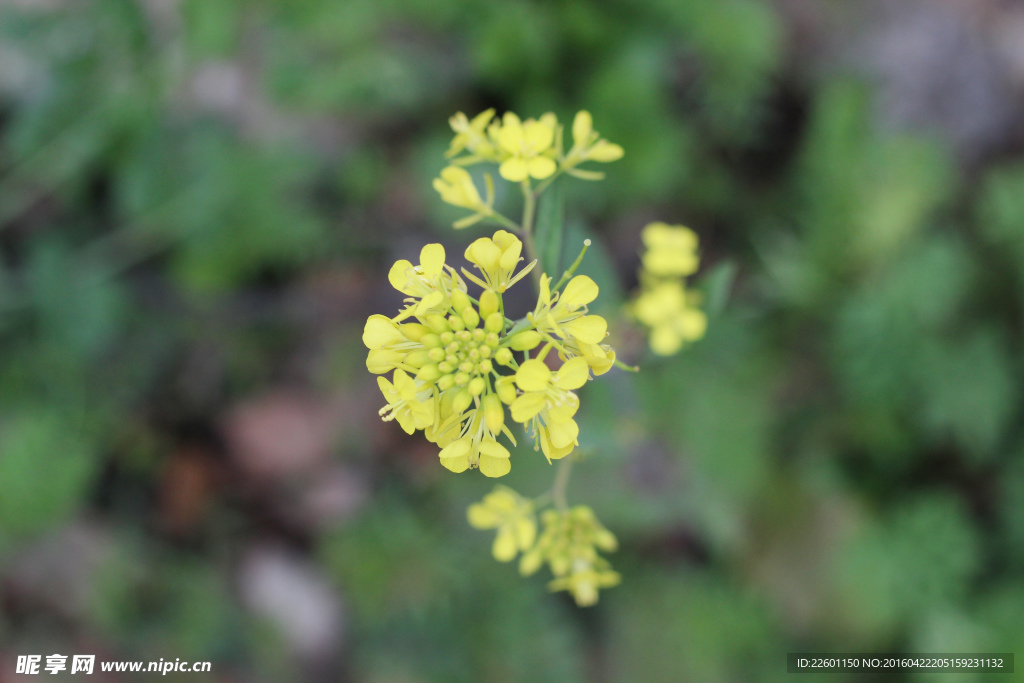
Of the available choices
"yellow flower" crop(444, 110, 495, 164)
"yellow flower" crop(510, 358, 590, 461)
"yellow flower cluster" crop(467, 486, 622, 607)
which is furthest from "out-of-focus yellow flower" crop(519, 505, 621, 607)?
"yellow flower" crop(444, 110, 495, 164)

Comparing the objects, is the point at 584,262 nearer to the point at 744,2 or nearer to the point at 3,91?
the point at 744,2

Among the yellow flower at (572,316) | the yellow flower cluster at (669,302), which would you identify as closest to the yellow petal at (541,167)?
the yellow flower at (572,316)

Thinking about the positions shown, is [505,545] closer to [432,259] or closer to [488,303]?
[488,303]

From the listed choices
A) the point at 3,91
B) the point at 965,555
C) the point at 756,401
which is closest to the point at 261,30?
the point at 3,91

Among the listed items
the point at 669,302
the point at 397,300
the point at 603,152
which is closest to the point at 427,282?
the point at 603,152

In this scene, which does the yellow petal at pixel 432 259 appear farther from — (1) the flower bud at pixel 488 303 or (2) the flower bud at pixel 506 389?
(2) the flower bud at pixel 506 389

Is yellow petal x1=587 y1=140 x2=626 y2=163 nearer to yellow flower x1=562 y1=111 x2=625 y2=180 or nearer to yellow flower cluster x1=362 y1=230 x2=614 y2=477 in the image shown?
yellow flower x1=562 y1=111 x2=625 y2=180
